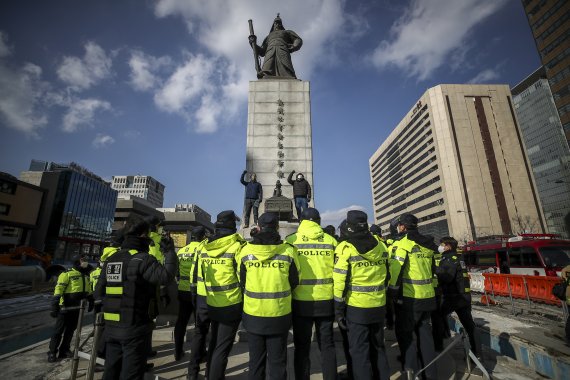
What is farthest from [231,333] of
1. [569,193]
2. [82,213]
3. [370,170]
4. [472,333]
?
[370,170]

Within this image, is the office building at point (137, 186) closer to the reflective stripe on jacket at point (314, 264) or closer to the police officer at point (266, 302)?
the reflective stripe on jacket at point (314, 264)

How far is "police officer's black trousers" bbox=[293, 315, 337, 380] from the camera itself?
11.6 feet

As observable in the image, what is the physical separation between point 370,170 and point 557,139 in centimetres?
6369

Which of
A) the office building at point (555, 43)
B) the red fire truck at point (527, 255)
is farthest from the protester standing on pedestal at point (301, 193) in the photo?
the office building at point (555, 43)

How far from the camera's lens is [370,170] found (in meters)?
125

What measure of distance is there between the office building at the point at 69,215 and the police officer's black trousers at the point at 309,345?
2634 inches

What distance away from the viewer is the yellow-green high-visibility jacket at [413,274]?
412 cm

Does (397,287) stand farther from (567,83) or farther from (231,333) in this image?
(567,83)

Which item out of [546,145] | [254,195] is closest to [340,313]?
[254,195]

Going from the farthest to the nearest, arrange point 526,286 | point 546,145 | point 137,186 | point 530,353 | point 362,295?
point 137,186
point 546,145
point 526,286
point 530,353
point 362,295

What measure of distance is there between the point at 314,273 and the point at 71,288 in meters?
5.44

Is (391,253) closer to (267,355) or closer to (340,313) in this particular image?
(340,313)

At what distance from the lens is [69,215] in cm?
6166

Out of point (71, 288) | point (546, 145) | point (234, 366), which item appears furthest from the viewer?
point (546, 145)
